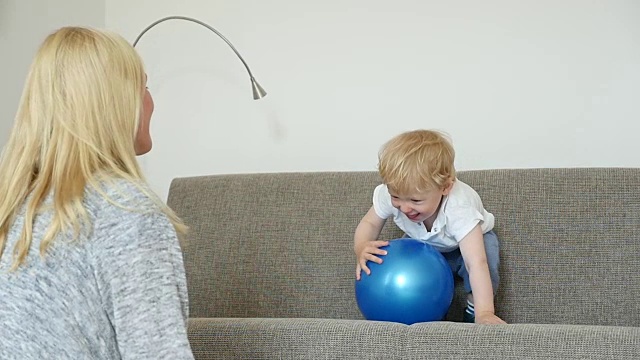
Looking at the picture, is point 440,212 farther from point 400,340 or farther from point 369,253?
point 400,340

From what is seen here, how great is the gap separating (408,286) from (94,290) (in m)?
1.04

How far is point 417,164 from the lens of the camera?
2453 millimetres

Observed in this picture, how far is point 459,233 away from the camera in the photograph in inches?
99.3

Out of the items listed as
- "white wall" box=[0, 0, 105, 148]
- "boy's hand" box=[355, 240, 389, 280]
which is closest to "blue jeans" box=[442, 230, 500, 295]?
"boy's hand" box=[355, 240, 389, 280]

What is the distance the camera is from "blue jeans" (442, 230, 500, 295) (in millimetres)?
2629

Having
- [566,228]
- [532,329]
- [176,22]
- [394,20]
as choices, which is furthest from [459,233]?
[176,22]

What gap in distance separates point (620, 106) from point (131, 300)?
87.0 inches

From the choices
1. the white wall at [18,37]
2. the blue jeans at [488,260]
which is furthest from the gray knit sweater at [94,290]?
the white wall at [18,37]

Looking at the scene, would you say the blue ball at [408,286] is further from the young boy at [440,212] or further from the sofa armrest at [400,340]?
the sofa armrest at [400,340]

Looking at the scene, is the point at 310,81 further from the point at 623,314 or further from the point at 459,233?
the point at 623,314

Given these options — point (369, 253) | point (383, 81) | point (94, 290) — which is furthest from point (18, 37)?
point (94, 290)

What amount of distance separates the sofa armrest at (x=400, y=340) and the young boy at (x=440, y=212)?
17.1 inches

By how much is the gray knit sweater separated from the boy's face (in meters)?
1.07

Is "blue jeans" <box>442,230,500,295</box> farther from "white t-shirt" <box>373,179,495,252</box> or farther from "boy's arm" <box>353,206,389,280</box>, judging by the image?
"boy's arm" <box>353,206,389,280</box>
